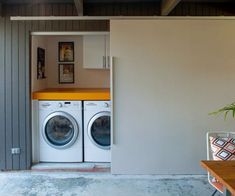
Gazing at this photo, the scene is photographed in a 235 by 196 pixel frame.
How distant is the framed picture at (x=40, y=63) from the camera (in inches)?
188

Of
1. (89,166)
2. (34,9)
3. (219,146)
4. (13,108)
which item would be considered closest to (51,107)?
(13,108)

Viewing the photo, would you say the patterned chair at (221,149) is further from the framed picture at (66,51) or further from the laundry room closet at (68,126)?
the framed picture at (66,51)

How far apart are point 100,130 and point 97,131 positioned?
47 mm

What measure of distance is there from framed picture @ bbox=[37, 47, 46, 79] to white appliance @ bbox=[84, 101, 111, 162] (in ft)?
3.16

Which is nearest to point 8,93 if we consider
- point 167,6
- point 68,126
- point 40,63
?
point 40,63

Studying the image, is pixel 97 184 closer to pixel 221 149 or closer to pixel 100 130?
pixel 100 130

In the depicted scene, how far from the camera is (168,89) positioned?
13.3ft

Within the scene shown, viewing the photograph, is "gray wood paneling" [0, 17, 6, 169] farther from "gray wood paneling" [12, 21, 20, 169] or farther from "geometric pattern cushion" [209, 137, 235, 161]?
"geometric pattern cushion" [209, 137, 235, 161]

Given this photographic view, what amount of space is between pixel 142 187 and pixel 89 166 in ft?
3.46

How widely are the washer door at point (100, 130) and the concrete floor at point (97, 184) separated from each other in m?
0.54

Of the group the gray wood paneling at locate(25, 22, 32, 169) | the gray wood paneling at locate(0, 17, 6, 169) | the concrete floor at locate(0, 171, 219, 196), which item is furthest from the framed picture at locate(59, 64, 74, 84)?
the concrete floor at locate(0, 171, 219, 196)

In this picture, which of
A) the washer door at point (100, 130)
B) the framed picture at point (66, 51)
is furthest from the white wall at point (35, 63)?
the washer door at point (100, 130)

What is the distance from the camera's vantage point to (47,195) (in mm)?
3424

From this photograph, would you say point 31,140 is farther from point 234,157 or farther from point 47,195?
point 234,157
